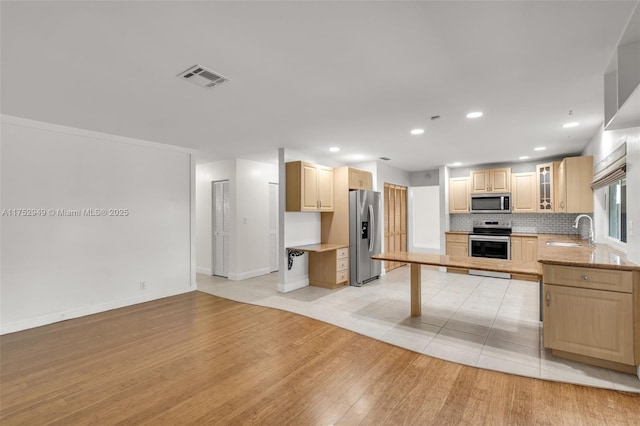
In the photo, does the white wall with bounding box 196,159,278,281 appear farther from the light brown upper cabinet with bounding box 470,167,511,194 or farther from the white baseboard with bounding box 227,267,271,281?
the light brown upper cabinet with bounding box 470,167,511,194

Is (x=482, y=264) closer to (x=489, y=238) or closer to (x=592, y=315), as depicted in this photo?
(x=592, y=315)

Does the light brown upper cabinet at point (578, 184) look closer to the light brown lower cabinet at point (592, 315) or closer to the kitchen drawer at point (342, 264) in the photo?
the light brown lower cabinet at point (592, 315)

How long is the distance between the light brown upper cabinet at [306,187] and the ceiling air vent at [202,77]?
2.67 m

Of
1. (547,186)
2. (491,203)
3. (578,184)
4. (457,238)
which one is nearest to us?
(578,184)

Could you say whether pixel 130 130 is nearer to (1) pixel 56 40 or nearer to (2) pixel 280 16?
(1) pixel 56 40

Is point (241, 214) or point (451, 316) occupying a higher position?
point (241, 214)

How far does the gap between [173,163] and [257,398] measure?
425cm

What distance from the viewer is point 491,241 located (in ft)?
20.9

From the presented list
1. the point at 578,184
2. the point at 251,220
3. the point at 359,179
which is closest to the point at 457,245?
the point at 578,184

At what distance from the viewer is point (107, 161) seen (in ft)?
14.3

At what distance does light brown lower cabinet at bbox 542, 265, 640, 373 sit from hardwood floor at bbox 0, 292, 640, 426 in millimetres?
387

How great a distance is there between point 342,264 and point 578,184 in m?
4.11

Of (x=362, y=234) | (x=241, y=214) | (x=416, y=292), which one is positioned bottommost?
(x=416, y=292)

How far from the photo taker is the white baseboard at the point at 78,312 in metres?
3.55
